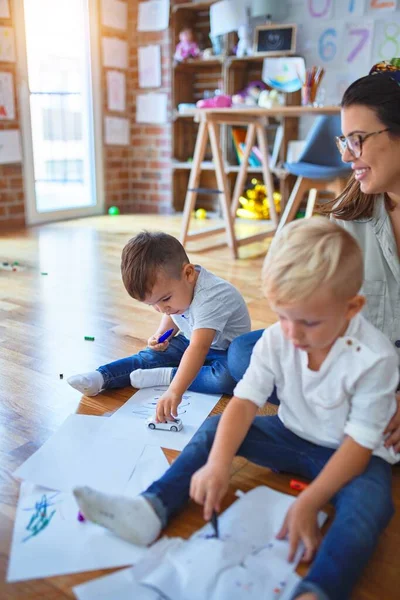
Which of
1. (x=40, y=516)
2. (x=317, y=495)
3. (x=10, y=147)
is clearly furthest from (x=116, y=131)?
(x=317, y=495)

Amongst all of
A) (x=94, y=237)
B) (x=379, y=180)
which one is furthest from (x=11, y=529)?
(x=94, y=237)

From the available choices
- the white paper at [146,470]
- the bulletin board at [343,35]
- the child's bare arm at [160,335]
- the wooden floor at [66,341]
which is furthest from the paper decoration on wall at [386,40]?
the white paper at [146,470]

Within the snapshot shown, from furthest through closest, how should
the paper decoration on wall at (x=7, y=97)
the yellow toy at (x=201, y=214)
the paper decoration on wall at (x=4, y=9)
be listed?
the yellow toy at (x=201, y=214)
the paper decoration on wall at (x=7, y=97)
the paper decoration on wall at (x=4, y=9)

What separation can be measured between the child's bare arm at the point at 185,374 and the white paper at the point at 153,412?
40 mm

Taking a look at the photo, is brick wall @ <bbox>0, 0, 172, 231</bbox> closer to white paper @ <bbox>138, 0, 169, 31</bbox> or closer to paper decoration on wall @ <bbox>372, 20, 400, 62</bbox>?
white paper @ <bbox>138, 0, 169, 31</bbox>

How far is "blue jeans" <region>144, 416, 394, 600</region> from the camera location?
2.21 ft

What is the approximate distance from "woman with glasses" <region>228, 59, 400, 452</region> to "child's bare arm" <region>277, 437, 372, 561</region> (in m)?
0.12

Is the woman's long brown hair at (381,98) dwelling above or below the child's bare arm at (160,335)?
above

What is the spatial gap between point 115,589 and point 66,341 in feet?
3.28

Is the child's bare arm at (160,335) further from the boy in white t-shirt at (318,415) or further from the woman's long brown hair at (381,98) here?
the woman's long brown hair at (381,98)

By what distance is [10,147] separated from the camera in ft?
11.5

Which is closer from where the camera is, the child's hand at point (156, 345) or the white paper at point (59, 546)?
the white paper at point (59, 546)

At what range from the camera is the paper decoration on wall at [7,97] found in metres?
3.39

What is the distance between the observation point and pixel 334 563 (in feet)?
2.22
